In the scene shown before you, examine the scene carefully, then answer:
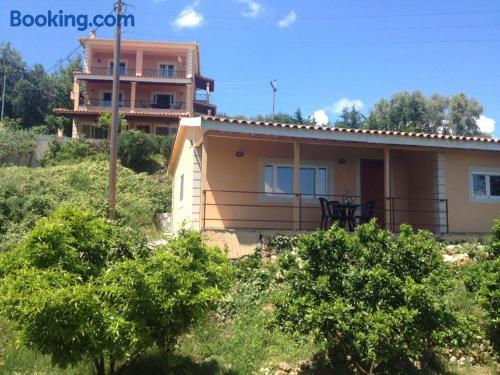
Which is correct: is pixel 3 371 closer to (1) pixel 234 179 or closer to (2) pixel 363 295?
(2) pixel 363 295

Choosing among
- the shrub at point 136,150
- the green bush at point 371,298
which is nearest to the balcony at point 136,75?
the shrub at point 136,150

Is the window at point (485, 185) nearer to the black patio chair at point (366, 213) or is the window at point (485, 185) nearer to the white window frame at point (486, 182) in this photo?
the white window frame at point (486, 182)

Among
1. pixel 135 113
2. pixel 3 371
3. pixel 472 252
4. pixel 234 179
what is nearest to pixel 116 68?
pixel 234 179

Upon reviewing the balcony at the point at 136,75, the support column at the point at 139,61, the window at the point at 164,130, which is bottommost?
the window at the point at 164,130

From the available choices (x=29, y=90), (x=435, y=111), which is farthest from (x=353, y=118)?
(x=29, y=90)

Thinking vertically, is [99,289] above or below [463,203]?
below

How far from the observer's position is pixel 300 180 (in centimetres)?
1389

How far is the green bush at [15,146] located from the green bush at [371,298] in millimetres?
26737

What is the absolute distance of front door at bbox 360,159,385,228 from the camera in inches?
575

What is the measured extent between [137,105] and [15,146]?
1475cm

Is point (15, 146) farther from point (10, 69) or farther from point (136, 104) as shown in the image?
point (10, 69)

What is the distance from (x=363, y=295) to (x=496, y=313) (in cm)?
237

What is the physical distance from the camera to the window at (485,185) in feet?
46.9

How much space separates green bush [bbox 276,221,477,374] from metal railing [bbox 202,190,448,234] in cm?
519
